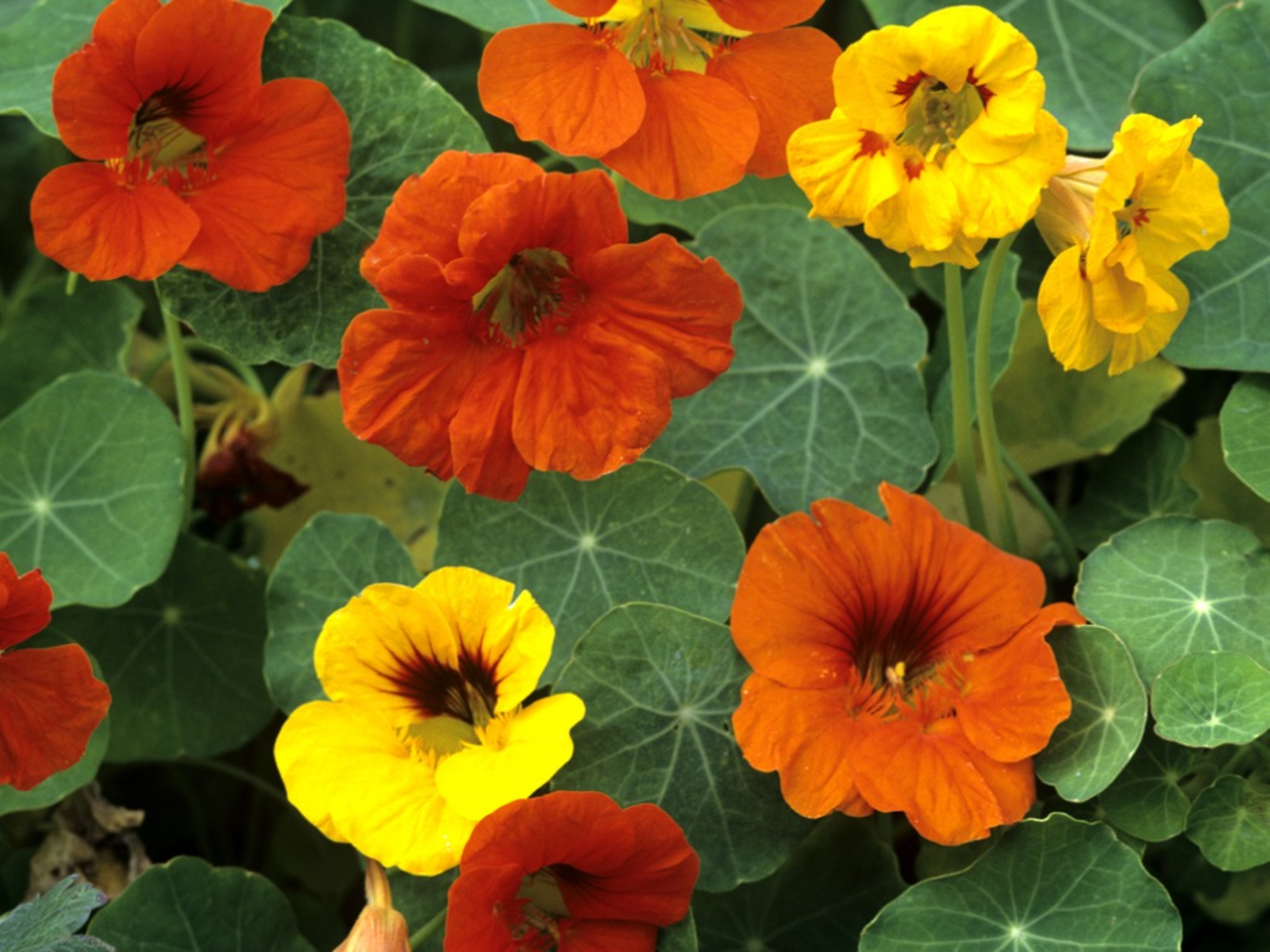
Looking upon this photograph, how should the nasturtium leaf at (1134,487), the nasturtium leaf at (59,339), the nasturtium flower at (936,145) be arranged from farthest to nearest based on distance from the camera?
1. the nasturtium leaf at (59,339)
2. the nasturtium leaf at (1134,487)
3. the nasturtium flower at (936,145)

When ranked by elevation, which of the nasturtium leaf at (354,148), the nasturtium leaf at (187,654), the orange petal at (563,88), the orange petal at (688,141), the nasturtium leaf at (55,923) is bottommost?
the nasturtium leaf at (187,654)

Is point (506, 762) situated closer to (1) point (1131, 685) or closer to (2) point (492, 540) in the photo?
(2) point (492, 540)

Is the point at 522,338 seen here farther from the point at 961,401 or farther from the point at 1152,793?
the point at 1152,793

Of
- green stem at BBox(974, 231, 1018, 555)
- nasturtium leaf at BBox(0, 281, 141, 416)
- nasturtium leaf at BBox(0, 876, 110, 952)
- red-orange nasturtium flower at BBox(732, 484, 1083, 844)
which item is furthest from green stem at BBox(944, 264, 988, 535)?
nasturtium leaf at BBox(0, 281, 141, 416)

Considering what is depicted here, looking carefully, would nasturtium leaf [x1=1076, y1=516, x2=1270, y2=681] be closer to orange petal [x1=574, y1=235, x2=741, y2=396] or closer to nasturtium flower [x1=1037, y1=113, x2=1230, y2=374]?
nasturtium flower [x1=1037, y1=113, x2=1230, y2=374]

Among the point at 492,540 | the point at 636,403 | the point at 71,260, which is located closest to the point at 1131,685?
the point at 636,403

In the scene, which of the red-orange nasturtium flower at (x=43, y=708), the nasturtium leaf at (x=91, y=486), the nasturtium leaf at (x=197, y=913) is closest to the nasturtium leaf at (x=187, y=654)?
the nasturtium leaf at (x=91, y=486)

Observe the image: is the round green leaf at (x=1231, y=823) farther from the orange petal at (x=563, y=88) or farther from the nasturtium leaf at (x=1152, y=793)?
the orange petal at (x=563, y=88)
